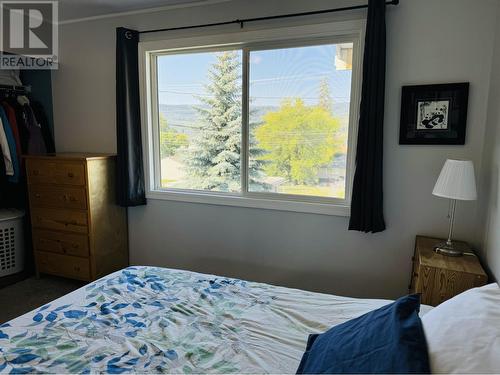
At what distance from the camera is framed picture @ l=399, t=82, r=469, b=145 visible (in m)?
2.07

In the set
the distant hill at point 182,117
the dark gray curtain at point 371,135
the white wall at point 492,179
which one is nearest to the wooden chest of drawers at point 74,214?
the distant hill at point 182,117

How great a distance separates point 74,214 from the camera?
2.85 meters

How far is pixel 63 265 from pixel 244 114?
2.12m

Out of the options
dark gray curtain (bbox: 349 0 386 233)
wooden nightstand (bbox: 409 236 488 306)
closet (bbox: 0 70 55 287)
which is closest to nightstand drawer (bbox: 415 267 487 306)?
wooden nightstand (bbox: 409 236 488 306)

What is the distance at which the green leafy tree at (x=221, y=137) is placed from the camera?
2.71m

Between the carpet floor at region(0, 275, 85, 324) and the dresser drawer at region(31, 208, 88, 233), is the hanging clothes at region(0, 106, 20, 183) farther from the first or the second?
the carpet floor at region(0, 275, 85, 324)

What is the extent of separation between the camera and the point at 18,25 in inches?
122

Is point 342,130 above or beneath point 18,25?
beneath

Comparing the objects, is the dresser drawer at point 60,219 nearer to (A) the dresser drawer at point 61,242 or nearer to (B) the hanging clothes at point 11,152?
(A) the dresser drawer at point 61,242

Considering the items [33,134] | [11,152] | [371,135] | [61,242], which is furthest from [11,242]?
[371,135]

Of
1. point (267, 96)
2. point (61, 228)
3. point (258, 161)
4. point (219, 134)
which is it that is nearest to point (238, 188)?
point (258, 161)

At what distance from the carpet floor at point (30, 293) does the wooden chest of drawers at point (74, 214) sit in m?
0.12

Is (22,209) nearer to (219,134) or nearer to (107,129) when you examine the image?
(107,129)

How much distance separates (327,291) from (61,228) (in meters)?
2.34
